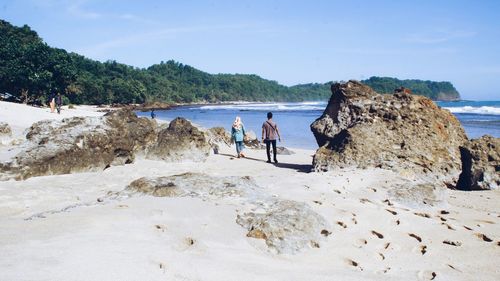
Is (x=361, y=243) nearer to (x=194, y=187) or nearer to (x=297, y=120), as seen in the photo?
(x=194, y=187)

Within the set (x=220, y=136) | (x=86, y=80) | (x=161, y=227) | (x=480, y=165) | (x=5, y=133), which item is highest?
(x=86, y=80)

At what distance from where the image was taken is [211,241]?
13.1ft

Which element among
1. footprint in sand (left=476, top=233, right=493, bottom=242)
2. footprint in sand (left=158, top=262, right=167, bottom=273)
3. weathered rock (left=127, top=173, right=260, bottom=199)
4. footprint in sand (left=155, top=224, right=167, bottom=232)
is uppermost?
weathered rock (left=127, top=173, right=260, bottom=199)

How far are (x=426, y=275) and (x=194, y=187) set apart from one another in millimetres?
3072

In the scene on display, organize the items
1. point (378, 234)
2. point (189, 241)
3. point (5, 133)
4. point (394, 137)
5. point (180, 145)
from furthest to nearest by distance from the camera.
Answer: point (5, 133)
point (180, 145)
point (394, 137)
point (378, 234)
point (189, 241)

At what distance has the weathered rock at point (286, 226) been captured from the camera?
4.15 m

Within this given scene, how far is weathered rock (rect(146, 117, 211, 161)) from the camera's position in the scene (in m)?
10.5

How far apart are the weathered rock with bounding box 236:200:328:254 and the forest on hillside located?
4345cm

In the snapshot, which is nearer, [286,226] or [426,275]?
[426,275]

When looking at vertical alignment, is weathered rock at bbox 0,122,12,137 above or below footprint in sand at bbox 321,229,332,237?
above

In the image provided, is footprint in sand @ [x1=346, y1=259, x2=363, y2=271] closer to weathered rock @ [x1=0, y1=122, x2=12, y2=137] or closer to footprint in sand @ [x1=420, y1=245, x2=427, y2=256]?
footprint in sand @ [x1=420, y1=245, x2=427, y2=256]

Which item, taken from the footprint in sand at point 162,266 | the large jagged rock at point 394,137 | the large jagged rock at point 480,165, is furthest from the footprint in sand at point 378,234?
the large jagged rock at point 480,165

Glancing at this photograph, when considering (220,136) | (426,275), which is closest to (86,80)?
(220,136)

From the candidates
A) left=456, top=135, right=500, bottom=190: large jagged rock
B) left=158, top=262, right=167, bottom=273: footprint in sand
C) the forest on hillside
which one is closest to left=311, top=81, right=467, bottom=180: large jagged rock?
left=456, top=135, right=500, bottom=190: large jagged rock
